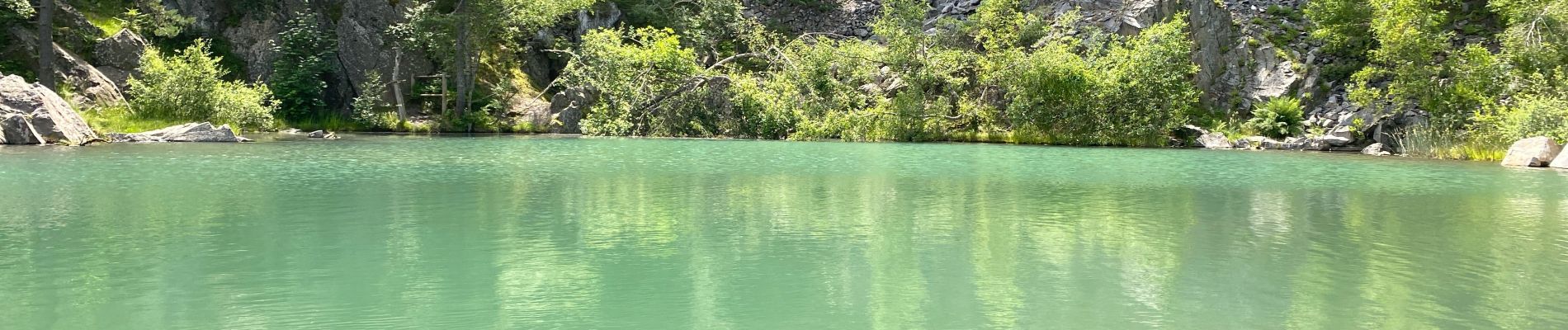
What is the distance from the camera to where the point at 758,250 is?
9.80 meters

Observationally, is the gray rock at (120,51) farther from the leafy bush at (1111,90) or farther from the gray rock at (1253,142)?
the gray rock at (1253,142)

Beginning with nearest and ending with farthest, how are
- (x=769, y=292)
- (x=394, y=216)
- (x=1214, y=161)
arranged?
(x=769, y=292)
(x=394, y=216)
(x=1214, y=161)

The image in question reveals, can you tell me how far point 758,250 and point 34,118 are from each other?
87.7 feet

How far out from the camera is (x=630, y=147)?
30.6m

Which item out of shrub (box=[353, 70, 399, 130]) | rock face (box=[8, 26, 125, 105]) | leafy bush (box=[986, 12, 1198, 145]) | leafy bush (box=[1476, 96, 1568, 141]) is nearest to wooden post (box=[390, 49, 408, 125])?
shrub (box=[353, 70, 399, 130])

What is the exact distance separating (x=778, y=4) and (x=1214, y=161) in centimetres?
3317

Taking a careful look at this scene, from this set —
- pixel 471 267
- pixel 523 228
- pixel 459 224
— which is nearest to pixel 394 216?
pixel 459 224

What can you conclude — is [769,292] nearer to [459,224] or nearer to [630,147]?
[459,224]

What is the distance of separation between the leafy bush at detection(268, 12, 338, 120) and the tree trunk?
795 centimetres

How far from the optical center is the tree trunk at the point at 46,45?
1344 inches

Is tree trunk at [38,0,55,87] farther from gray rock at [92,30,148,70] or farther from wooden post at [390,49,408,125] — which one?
wooden post at [390,49,408,125]

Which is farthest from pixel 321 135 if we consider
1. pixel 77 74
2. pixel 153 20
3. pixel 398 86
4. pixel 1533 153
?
pixel 1533 153

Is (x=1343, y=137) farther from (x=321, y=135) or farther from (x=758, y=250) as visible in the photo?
(x=321, y=135)

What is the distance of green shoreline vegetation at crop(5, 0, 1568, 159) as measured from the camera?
33.1m
